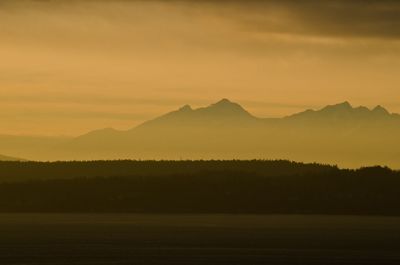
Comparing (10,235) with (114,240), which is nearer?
(114,240)

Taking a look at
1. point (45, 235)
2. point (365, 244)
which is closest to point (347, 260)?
point (365, 244)

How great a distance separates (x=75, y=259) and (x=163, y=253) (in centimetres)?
1455

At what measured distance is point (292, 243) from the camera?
6934 inches

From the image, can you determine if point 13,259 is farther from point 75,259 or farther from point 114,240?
point 114,240

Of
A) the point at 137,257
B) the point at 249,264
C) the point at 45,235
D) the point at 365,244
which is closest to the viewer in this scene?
the point at 249,264

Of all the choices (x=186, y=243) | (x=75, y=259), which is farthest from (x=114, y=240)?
(x=75, y=259)

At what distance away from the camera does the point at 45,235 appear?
198375 millimetres

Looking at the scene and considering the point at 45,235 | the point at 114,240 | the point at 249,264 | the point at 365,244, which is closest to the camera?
the point at 249,264

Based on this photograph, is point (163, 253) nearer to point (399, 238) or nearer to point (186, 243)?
point (186, 243)

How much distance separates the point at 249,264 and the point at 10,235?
237 feet

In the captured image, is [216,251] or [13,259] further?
[216,251]

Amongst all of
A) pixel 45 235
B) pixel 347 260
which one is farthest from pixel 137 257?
pixel 45 235

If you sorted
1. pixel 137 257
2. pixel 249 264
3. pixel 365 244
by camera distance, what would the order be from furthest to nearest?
pixel 365 244
pixel 137 257
pixel 249 264

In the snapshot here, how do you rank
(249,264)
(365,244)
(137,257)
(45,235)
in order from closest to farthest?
(249,264) < (137,257) < (365,244) < (45,235)
